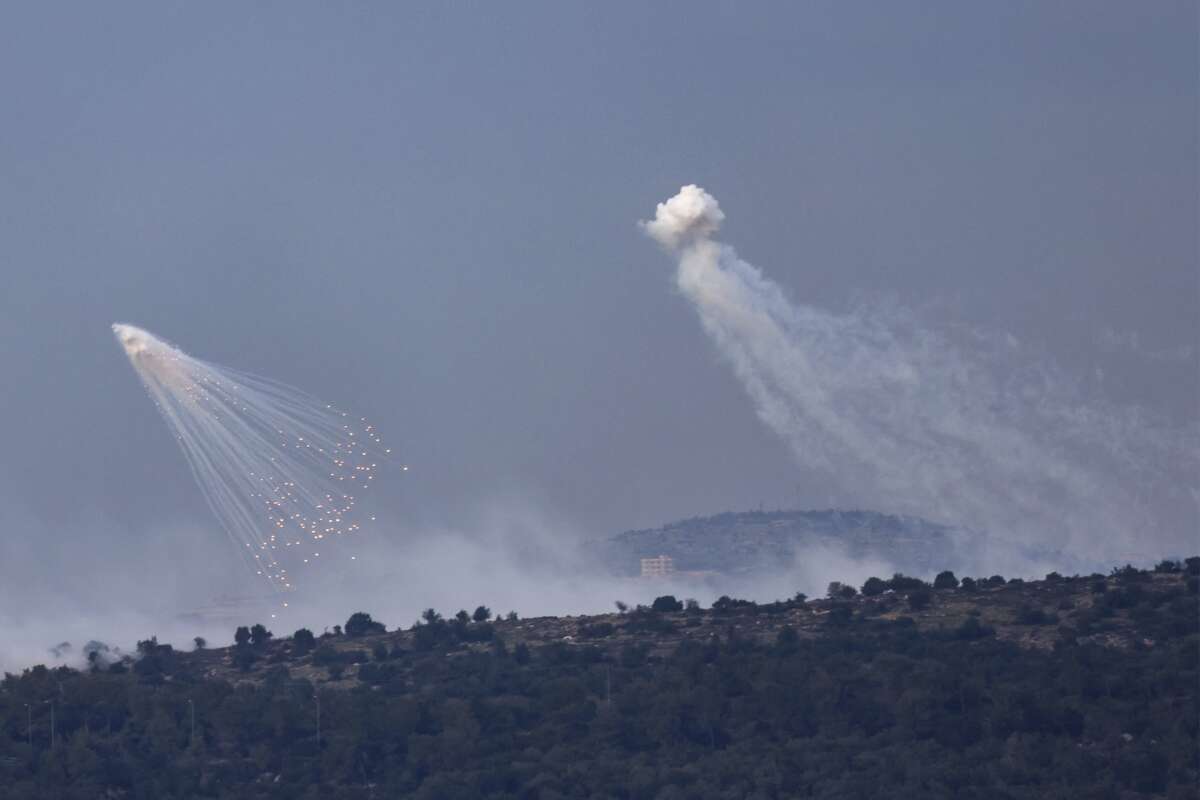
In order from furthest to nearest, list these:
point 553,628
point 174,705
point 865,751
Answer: point 553,628, point 174,705, point 865,751

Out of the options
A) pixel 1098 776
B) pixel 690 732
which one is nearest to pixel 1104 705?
pixel 1098 776

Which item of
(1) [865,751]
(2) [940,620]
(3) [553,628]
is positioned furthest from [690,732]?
(3) [553,628]

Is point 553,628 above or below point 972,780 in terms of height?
above

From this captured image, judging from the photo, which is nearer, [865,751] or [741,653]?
[865,751]

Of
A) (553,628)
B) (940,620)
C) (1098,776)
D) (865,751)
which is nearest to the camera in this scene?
(1098,776)

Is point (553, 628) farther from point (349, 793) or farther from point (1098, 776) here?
point (1098, 776)

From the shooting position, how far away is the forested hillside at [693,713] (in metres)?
92.3

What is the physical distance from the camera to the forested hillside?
9231cm

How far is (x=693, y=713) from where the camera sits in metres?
102

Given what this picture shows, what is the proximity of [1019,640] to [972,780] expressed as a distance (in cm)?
2355

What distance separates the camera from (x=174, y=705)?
358 feet

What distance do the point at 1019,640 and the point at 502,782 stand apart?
1092 inches

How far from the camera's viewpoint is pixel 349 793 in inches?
3777

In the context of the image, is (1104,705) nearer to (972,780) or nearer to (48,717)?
(972,780)
